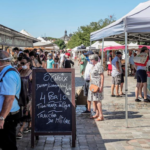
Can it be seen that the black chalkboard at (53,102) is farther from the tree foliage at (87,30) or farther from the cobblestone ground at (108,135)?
the tree foliage at (87,30)

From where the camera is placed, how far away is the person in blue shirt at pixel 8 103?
3512mm

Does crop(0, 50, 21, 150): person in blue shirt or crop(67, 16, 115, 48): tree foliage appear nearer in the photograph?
crop(0, 50, 21, 150): person in blue shirt

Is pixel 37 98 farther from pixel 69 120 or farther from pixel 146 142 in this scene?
pixel 146 142

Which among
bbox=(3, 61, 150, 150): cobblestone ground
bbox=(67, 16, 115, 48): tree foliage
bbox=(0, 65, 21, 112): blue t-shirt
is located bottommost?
bbox=(3, 61, 150, 150): cobblestone ground

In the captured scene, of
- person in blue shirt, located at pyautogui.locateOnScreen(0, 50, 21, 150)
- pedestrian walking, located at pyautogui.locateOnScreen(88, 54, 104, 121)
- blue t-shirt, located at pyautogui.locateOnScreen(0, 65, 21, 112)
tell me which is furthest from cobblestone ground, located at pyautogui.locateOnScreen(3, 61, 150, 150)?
blue t-shirt, located at pyautogui.locateOnScreen(0, 65, 21, 112)

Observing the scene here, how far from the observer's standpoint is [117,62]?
35.6 feet

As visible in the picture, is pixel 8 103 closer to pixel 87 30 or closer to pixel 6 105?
pixel 6 105

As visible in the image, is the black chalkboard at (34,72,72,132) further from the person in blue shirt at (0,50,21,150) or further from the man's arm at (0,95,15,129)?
the man's arm at (0,95,15,129)

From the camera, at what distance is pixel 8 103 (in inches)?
139

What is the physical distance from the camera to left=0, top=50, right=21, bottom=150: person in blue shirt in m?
3.51

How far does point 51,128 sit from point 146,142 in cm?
180

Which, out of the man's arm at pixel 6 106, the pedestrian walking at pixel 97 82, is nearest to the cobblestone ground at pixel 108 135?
the pedestrian walking at pixel 97 82

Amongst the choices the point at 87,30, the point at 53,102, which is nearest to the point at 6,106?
the point at 53,102

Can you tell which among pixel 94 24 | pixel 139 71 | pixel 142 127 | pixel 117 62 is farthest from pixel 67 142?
pixel 94 24
